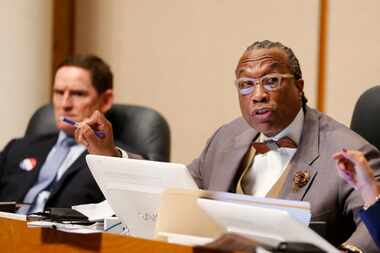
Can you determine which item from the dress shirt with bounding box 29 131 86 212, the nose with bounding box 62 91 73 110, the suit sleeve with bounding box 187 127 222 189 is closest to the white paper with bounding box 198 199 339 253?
the suit sleeve with bounding box 187 127 222 189

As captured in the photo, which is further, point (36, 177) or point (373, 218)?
point (36, 177)

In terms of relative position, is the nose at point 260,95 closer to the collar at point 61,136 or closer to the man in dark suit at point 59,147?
the man in dark suit at point 59,147

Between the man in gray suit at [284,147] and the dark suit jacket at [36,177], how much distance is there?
0.74 metres

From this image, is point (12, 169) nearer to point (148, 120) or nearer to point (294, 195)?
point (148, 120)

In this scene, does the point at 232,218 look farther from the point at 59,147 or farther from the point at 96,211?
the point at 59,147

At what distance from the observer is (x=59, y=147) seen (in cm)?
331

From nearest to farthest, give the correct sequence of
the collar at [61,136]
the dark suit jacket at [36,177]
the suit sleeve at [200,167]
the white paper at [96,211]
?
the white paper at [96,211] < the suit sleeve at [200,167] < the dark suit jacket at [36,177] < the collar at [61,136]

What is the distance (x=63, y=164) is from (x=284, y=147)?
126 centimetres

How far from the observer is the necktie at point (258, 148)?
89.9 inches

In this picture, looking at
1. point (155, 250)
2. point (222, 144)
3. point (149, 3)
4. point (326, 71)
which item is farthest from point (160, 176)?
point (149, 3)

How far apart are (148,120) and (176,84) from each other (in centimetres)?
73

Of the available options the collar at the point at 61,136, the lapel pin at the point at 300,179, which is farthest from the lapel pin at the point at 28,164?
the lapel pin at the point at 300,179

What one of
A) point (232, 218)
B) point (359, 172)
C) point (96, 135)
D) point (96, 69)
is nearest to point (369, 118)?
point (359, 172)

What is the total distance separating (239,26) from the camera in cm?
Result: 363
